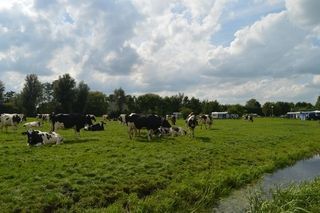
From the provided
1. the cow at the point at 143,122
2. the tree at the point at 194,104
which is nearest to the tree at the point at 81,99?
the tree at the point at 194,104

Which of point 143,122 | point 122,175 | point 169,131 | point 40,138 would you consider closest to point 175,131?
point 169,131

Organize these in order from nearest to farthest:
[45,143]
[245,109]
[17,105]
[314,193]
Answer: [314,193] → [45,143] → [17,105] → [245,109]

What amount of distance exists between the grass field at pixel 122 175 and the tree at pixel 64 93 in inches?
3354

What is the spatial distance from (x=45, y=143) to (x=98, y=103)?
4386 inches

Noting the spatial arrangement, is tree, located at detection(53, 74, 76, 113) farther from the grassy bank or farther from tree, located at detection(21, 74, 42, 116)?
the grassy bank

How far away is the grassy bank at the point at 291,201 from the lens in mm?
11148

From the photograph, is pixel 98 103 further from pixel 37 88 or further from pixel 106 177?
pixel 106 177

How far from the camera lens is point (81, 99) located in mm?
110562

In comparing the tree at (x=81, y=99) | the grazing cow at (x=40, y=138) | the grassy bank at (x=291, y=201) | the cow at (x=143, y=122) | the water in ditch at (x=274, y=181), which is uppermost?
the tree at (x=81, y=99)

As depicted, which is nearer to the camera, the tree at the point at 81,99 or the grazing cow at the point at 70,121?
the grazing cow at the point at 70,121

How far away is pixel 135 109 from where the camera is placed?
14338cm

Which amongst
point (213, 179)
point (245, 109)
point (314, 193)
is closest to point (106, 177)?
point (213, 179)

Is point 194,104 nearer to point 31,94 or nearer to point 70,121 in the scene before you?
point 31,94

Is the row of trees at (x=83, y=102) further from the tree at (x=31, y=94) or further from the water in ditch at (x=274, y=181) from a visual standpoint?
the water in ditch at (x=274, y=181)
